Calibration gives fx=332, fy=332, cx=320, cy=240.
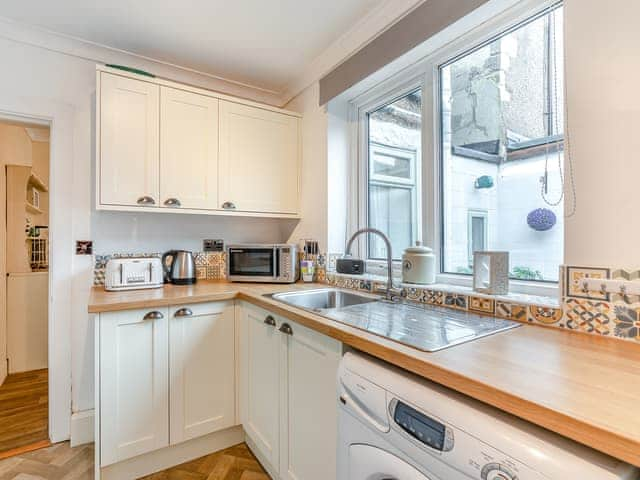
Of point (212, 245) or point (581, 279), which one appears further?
point (212, 245)

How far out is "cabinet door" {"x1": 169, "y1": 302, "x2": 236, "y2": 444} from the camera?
63.8 inches

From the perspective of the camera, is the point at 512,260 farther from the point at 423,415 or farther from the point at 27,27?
the point at 27,27

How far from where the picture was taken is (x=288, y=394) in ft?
4.47

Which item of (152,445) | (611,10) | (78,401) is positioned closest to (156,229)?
(78,401)

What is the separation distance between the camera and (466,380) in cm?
67

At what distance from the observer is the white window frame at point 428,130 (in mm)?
1287

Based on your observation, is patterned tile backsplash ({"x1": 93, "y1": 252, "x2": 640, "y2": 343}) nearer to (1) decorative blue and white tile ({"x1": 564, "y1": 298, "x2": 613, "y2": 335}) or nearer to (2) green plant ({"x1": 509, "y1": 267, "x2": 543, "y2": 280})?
(1) decorative blue and white tile ({"x1": 564, "y1": 298, "x2": 613, "y2": 335})

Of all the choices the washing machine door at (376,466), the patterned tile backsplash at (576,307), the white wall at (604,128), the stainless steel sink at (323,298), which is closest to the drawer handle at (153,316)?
the stainless steel sink at (323,298)

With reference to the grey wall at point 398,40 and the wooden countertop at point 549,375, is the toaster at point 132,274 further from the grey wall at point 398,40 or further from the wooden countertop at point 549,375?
the grey wall at point 398,40

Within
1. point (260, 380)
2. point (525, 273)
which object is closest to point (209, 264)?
point (260, 380)

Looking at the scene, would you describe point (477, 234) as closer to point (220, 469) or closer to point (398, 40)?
point (398, 40)

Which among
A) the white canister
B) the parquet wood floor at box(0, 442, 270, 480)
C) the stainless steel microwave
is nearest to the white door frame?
the parquet wood floor at box(0, 442, 270, 480)

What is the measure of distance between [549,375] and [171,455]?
180 centimetres

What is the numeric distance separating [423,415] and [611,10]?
47.5 inches
